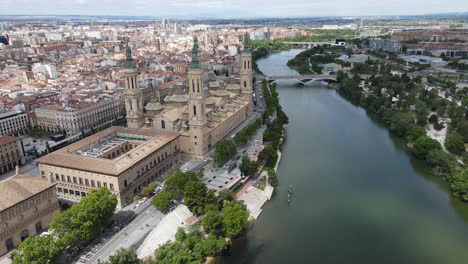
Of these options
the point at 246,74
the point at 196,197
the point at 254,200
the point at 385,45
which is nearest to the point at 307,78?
the point at 246,74

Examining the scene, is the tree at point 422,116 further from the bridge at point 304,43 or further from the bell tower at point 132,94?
the bridge at point 304,43

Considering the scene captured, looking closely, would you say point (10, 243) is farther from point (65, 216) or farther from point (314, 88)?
point (314, 88)

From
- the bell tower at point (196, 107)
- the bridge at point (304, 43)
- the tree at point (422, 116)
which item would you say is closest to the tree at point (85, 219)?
the bell tower at point (196, 107)

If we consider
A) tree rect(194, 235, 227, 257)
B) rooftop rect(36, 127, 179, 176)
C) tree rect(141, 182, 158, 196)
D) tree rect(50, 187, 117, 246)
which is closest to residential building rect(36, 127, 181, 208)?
rooftop rect(36, 127, 179, 176)

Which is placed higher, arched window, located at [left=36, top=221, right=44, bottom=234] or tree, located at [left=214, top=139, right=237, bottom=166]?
tree, located at [left=214, top=139, right=237, bottom=166]

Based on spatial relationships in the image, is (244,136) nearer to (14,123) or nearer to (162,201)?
(162,201)

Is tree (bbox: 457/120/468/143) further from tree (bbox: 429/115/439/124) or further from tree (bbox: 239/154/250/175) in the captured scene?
tree (bbox: 239/154/250/175)

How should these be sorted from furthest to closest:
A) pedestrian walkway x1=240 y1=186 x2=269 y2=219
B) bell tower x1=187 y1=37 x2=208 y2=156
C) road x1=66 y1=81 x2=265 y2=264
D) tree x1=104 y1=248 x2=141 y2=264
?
1. bell tower x1=187 y1=37 x2=208 y2=156
2. pedestrian walkway x1=240 y1=186 x2=269 y2=219
3. road x1=66 y1=81 x2=265 y2=264
4. tree x1=104 y1=248 x2=141 y2=264

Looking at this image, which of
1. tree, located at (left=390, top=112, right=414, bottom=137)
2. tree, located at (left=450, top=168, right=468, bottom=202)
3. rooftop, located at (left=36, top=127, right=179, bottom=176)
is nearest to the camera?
rooftop, located at (left=36, top=127, right=179, bottom=176)
